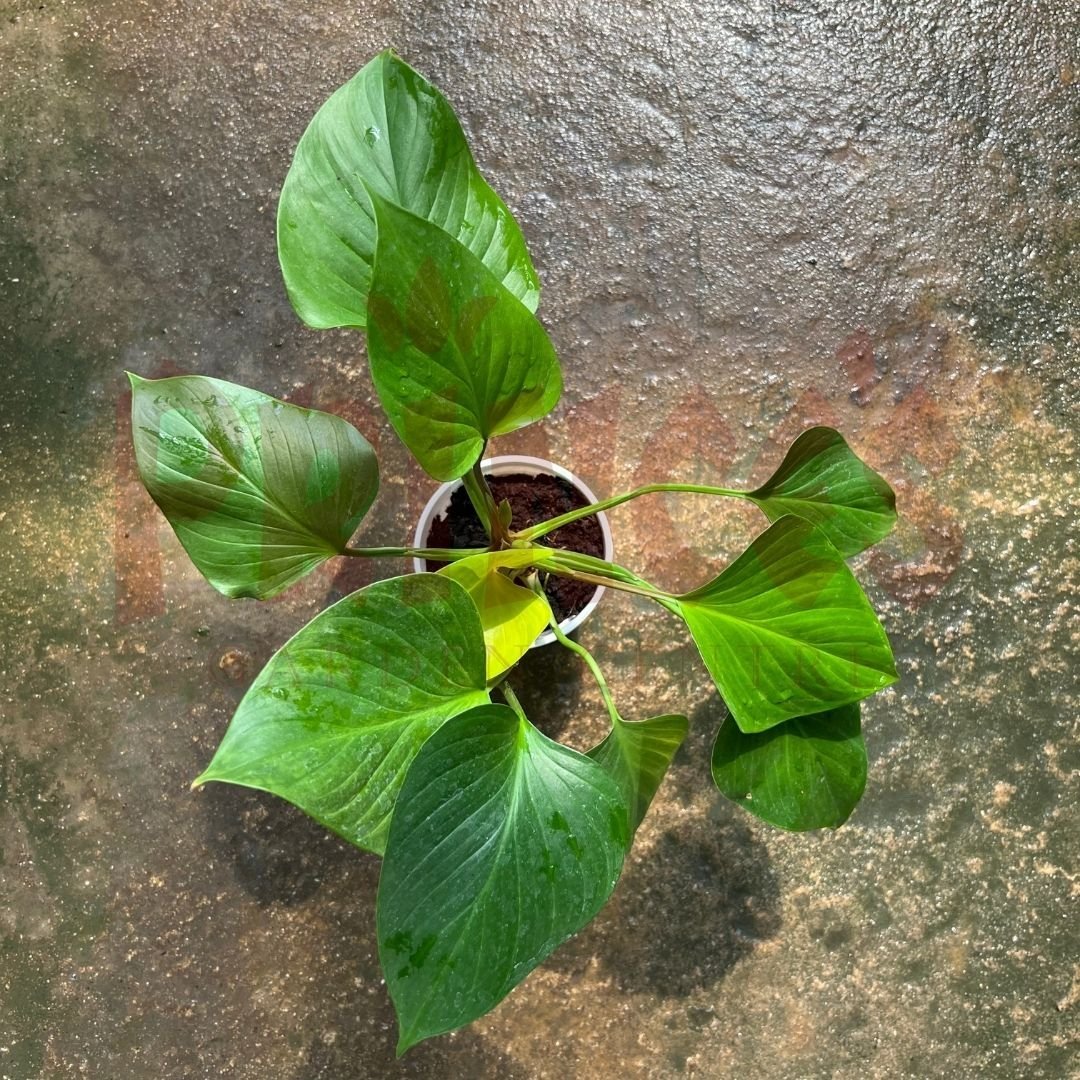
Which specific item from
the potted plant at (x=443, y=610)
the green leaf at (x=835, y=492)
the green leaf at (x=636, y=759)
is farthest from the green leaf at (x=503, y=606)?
the green leaf at (x=835, y=492)

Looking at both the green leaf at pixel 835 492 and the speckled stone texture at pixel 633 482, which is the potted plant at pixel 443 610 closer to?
the green leaf at pixel 835 492

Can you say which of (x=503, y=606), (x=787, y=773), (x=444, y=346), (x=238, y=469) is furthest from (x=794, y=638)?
(x=238, y=469)

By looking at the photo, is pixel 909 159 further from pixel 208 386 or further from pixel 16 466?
pixel 16 466

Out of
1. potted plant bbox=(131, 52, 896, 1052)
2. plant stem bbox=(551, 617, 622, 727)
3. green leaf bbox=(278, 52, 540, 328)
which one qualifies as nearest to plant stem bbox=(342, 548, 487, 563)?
potted plant bbox=(131, 52, 896, 1052)

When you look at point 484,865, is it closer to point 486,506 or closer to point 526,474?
point 486,506

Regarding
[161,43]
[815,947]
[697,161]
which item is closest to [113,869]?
[815,947]

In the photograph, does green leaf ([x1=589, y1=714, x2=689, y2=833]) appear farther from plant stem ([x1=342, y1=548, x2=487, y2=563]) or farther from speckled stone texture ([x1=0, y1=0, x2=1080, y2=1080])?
speckled stone texture ([x1=0, y1=0, x2=1080, y2=1080])
